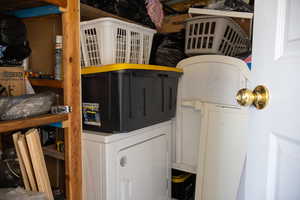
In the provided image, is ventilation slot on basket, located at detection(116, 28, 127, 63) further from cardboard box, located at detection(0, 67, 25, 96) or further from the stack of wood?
the stack of wood

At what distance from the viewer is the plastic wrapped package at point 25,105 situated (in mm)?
791

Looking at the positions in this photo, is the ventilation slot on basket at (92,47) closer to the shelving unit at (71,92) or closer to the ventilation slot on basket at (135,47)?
the ventilation slot on basket at (135,47)

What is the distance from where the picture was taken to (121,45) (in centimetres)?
128

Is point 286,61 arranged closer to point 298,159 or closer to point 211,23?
point 298,159

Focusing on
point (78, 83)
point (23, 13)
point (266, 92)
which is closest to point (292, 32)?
point (266, 92)

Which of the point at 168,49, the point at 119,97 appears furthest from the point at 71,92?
the point at 168,49

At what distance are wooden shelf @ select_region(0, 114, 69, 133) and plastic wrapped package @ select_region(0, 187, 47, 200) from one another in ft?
0.90

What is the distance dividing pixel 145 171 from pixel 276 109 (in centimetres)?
95

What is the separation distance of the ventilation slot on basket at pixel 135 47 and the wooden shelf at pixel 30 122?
612 millimetres

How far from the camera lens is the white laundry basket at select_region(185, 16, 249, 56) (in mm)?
1446

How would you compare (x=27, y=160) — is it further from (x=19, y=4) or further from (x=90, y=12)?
(x=90, y=12)

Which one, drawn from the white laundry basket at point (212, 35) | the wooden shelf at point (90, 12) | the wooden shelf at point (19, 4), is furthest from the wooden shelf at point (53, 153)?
the white laundry basket at point (212, 35)

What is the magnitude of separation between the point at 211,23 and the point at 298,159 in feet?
3.67

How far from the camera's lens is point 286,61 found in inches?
22.4
